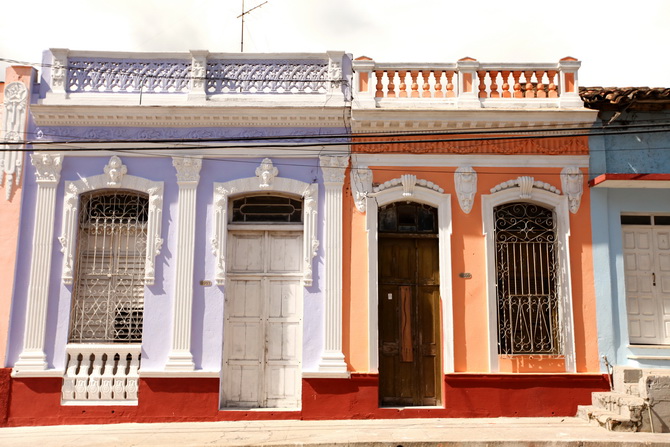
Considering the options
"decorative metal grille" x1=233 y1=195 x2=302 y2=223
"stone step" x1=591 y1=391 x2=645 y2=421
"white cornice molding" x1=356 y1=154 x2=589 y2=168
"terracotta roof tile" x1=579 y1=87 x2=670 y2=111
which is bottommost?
"stone step" x1=591 y1=391 x2=645 y2=421

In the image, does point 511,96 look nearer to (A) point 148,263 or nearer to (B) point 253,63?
(B) point 253,63

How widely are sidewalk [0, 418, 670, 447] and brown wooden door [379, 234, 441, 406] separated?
50cm

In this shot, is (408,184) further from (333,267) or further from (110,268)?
(110,268)

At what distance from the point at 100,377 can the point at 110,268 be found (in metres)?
1.50

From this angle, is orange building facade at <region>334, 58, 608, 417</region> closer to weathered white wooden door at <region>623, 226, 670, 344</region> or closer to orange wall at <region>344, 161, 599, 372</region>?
orange wall at <region>344, 161, 599, 372</region>

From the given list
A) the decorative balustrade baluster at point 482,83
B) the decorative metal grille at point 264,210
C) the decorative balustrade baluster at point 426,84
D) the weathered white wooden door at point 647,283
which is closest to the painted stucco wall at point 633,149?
the weathered white wooden door at point 647,283

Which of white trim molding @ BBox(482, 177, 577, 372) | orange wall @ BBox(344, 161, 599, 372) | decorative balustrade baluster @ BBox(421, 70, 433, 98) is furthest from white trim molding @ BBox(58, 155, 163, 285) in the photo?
white trim molding @ BBox(482, 177, 577, 372)

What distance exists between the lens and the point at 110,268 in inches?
351

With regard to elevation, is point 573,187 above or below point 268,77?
below

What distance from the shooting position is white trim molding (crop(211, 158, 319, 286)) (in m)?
8.83

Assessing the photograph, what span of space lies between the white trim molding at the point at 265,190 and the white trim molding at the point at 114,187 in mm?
804

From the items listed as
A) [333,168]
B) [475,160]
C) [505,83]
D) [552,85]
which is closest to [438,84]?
[505,83]

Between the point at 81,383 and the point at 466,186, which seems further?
the point at 466,186

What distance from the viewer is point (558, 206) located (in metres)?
9.01
